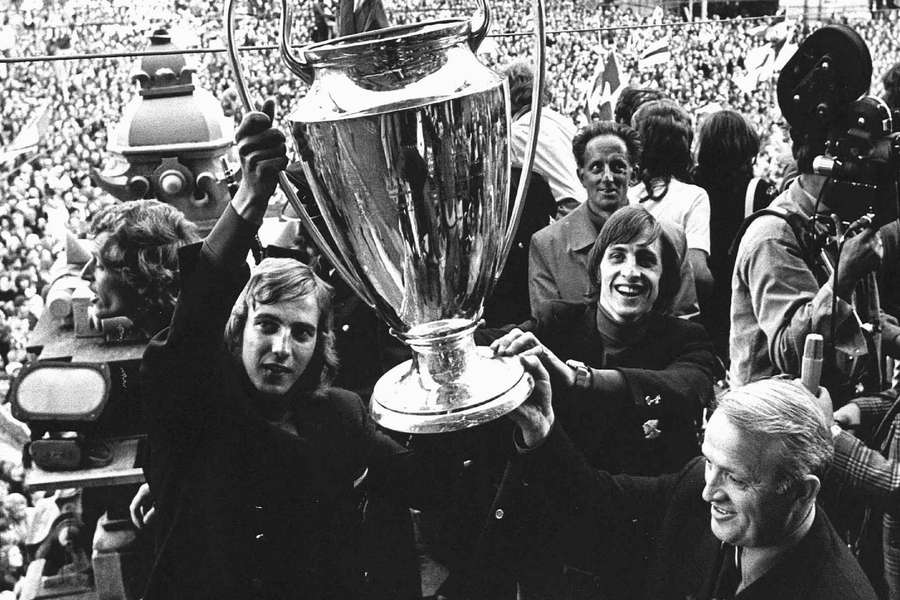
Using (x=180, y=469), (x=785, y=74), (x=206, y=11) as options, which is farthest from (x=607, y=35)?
(x=180, y=469)

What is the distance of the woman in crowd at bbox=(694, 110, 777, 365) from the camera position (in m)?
3.28

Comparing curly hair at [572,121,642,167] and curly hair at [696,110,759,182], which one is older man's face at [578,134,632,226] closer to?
curly hair at [572,121,642,167]

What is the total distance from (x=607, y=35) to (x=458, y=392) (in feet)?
38.7

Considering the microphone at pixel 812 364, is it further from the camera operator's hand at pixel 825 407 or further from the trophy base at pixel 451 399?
the trophy base at pixel 451 399

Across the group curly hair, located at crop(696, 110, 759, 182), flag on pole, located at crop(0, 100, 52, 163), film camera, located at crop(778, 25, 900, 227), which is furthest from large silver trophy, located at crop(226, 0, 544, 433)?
flag on pole, located at crop(0, 100, 52, 163)

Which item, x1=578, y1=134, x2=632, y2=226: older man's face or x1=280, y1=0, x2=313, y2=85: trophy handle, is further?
x1=578, y1=134, x2=632, y2=226: older man's face

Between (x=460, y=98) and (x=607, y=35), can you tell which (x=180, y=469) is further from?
(x=607, y=35)

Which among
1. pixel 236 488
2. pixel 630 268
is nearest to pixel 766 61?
pixel 630 268

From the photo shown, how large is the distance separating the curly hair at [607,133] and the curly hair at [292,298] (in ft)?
4.00

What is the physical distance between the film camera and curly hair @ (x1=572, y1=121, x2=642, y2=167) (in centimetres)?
77

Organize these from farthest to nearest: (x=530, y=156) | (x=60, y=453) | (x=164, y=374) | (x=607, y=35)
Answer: (x=607, y=35), (x=60, y=453), (x=164, y=374), (x=530, y=156)

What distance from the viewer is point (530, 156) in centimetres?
119

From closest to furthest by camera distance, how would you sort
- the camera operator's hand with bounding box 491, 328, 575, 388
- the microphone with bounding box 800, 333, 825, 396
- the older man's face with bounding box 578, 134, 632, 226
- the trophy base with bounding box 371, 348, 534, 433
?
the trophy base with bounding box 371, 348, 534, 433
the camera operator's hand with bounding box 491, 328, 575, 388
the microphone with bounding box 800, 333, 825, 396
the older man's face with bounding box 578, 134, 632, 226

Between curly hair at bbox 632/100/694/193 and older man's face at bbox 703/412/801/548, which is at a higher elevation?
curly hair at bbox 632/100/694/193
